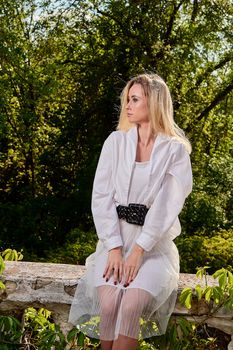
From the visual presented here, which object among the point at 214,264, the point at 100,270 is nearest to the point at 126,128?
the point at 100,270

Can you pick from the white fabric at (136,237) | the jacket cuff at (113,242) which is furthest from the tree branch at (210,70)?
the jacket cuff at (113,242)

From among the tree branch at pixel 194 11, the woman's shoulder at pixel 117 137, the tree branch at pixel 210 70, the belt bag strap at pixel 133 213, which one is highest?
the tree branch at pixel 194 11

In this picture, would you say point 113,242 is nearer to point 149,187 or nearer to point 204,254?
point 149,187

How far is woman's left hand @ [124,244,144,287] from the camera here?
9.24 ft

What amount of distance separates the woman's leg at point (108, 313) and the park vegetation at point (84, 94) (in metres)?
6.18

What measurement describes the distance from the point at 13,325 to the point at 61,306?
0.23m

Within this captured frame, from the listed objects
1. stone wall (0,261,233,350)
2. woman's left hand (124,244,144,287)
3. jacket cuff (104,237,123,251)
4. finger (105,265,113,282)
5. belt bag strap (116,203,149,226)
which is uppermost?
belt bag strap (116,203,149,226)

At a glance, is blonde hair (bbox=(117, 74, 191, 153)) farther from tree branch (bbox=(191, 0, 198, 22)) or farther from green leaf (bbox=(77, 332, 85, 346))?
tree branch (bbox=(191, 0, 198, 22))

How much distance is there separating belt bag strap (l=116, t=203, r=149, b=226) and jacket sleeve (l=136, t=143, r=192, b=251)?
1.8 inches

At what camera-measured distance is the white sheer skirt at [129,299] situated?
275cm

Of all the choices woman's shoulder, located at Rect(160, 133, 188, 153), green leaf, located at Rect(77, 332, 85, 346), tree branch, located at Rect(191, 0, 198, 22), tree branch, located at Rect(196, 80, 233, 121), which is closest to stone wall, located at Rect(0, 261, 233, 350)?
green leaf, located at Rect(77, 332, 85, 346)

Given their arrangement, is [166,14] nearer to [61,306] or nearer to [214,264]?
[214,264]

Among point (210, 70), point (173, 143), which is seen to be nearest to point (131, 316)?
point (173, 143)

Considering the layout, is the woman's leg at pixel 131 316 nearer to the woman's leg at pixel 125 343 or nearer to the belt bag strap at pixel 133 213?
the woman's leg at pixel 125 343
